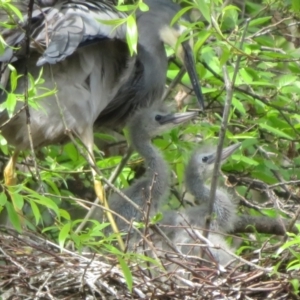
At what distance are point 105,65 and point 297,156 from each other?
3.42 feet

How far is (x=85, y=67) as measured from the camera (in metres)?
3.81

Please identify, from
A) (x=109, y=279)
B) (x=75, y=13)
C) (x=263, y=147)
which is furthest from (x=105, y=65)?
(x=109, y=279)

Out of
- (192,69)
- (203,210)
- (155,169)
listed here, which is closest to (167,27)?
(192,69)

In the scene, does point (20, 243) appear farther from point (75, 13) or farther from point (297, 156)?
point (297, 156)

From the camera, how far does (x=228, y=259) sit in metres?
3.51

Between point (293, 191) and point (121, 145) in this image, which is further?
point (121, 145)

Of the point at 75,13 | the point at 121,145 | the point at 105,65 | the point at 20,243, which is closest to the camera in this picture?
the point at 20,243

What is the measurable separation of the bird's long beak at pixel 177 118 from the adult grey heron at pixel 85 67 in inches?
3.7

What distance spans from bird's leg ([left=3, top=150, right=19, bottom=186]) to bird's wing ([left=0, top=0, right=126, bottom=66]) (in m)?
0.71

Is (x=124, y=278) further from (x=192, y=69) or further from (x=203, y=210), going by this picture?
(x=192, y=69)

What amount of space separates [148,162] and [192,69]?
421mm

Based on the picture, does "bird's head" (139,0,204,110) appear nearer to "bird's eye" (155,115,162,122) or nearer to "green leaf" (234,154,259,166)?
"bird's eye" (155,115,162,122)

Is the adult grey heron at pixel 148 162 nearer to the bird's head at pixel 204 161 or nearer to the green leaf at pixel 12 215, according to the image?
the bird's head at pixel 204 161

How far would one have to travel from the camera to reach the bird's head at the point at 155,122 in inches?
152
